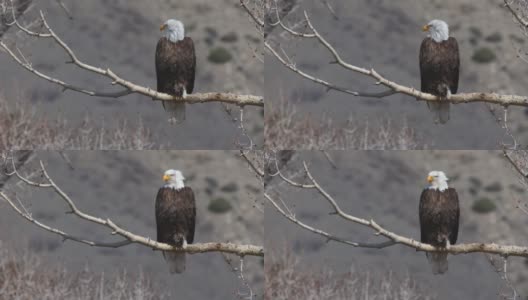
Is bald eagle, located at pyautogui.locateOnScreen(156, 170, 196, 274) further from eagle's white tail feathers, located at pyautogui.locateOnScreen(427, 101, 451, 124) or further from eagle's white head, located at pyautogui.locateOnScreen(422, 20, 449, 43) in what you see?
eagle's white head, located at pyautogui.locateOnScreen(422, 20, 449, 43)

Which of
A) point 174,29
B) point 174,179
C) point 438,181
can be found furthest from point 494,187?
point 174,29

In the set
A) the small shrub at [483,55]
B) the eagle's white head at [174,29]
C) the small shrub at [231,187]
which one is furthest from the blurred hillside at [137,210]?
the small shrub at [483,55]

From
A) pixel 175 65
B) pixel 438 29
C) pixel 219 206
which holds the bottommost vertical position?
pixel 219 206

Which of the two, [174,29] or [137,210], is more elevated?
[174,29]

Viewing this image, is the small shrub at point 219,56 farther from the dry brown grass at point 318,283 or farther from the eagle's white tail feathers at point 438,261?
the eagle's white tail feathers at point 438,261

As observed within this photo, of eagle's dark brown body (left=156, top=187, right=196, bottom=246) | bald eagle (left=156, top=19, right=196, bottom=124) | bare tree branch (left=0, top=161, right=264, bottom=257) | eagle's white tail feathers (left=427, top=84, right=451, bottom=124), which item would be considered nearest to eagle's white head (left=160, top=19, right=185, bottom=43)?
bald eagle (left=156, top=19, right=196, bottom=124)

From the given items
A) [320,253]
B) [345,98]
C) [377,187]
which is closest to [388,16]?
[345,98]

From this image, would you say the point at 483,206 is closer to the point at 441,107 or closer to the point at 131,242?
the point at 441,107
